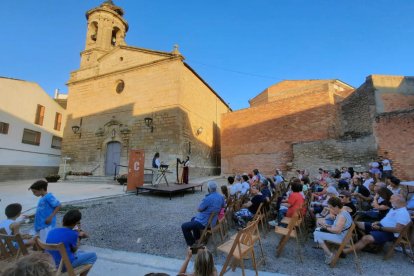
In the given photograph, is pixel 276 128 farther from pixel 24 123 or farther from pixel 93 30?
pixel 24 123

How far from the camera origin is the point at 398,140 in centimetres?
994

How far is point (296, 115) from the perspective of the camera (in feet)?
47.8

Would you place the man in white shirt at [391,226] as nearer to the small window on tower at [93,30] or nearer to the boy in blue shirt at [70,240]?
the boy in blue shirt at [70,240]

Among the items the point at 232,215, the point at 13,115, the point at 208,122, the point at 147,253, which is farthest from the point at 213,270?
the point at 13,115

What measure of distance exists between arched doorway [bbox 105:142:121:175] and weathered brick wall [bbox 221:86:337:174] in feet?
25.9

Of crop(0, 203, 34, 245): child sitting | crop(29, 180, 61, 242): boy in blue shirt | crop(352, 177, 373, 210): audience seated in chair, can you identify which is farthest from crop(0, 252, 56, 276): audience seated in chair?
crop(352, 177, 373, 210): audience seated in chair

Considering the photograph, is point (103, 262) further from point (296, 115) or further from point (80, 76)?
point (80, 76)

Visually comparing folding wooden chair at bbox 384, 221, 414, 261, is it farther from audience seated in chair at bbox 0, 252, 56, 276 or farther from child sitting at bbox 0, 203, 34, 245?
child sitting at bbox 0, 203, 34, 245

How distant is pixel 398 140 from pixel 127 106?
51.5 ft

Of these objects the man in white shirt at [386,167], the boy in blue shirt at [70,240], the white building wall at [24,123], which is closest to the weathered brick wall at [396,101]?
the man in white shirt at [386,167]

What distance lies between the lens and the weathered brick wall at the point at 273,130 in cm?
1363

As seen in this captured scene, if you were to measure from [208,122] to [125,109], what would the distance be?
6.88 meters

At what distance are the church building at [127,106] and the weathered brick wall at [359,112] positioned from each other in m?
9.53

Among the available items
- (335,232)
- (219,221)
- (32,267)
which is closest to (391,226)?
(335,232)
